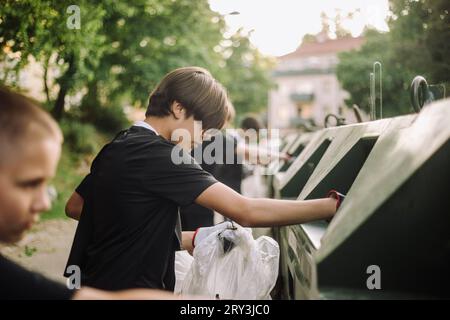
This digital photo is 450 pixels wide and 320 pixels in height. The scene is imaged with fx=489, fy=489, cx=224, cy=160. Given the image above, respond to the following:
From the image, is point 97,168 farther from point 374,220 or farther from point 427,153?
point 427,153

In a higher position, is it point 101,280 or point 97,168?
point 97,168

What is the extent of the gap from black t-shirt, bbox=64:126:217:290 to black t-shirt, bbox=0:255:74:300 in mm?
586

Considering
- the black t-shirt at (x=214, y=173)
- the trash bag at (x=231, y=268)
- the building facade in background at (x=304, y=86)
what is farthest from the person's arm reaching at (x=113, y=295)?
the building facade in background at (x=304, y=86)

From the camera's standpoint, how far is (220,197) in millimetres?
1979

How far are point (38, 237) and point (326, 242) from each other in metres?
6.60

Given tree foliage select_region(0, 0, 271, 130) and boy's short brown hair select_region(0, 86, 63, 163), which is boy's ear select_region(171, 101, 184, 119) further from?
tree foliage select_region(0, 0, 271, 130)

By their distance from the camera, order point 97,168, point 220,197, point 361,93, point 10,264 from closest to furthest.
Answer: point 10,264
point 220,197
point 97,168
point 361,93

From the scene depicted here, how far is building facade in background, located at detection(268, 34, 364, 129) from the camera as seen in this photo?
55094 millimetres

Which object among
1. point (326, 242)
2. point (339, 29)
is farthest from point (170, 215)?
point (339, 29)

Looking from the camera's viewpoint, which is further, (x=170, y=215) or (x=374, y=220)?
(x=170, y=215)

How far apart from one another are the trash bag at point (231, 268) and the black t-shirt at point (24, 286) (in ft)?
3.20

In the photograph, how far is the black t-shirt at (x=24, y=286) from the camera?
1380mm

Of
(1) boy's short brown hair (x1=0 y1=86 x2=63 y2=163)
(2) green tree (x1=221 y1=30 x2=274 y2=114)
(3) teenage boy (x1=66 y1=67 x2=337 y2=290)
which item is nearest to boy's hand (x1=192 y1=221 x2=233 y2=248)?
(3) teenage boy (x1=66 y1=67 x2=337 y2=290)

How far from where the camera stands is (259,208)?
2012 millimetres
